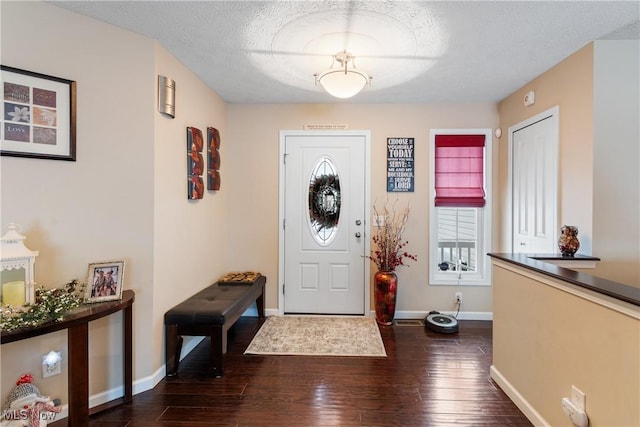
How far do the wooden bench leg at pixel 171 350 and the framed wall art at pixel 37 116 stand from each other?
4.48ft

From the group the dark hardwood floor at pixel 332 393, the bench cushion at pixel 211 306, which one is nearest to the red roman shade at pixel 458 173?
the dark hardwood floor at pixel 332 393

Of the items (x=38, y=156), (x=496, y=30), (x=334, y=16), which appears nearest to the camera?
(x=38, y=156)

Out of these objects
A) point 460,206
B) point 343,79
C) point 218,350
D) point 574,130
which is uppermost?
point 343,79

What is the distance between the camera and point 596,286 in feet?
4.42

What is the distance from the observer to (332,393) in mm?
2084

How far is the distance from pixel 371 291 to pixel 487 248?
1425 millimetres

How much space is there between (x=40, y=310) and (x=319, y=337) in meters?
2.13

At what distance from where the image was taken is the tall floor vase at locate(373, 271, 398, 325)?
3232 millimetres

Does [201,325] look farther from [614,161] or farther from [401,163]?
[614,161]

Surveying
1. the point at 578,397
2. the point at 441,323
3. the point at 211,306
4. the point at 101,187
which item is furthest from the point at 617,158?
the point at 101,187

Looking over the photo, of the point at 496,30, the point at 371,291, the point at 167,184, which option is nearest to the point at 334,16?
the point at 496,30

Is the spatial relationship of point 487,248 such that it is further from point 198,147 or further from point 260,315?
point 198,147

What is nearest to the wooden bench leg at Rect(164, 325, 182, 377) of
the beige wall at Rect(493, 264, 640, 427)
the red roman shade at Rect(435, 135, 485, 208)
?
the beige wall at Rect(493, 264, 640, 427)

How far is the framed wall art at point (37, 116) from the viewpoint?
1.66 meters
